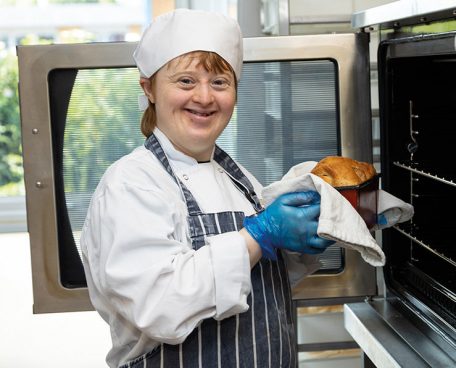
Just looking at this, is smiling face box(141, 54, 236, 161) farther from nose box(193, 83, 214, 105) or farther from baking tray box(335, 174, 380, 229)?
baking tray box(335, 174, 380, 229)

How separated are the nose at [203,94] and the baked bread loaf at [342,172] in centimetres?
21

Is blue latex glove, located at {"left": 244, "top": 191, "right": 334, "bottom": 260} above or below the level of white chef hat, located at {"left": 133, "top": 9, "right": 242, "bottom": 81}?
below

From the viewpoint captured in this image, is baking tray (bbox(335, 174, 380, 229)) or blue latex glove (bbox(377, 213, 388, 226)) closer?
baking tray (bbox(335, 174, 380, 229))

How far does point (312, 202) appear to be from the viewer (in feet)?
4.02

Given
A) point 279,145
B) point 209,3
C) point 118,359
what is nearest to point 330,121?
point 279,145

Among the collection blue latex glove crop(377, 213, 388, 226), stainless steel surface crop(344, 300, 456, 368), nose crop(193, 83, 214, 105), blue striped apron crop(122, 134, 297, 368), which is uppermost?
nose crop(193, 83, 214, 105)

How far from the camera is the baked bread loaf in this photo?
4.06 feet

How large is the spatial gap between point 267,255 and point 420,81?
47cm

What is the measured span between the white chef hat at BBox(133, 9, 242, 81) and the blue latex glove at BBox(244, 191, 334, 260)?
0.28 meters

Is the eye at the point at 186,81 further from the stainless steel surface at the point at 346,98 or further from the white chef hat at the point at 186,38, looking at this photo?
the stainless steel surface at the point at 346,98

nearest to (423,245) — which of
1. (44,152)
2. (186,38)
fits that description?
(186,38)

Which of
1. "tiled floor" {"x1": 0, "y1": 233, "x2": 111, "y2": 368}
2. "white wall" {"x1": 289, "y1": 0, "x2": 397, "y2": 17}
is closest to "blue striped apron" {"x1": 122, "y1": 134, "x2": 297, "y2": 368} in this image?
"white wall" {"x1": 289, "y1": 0, "x2": 397, "y2": 17}

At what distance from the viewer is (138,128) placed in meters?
1.62

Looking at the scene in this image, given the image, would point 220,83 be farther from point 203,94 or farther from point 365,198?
point 365,198
